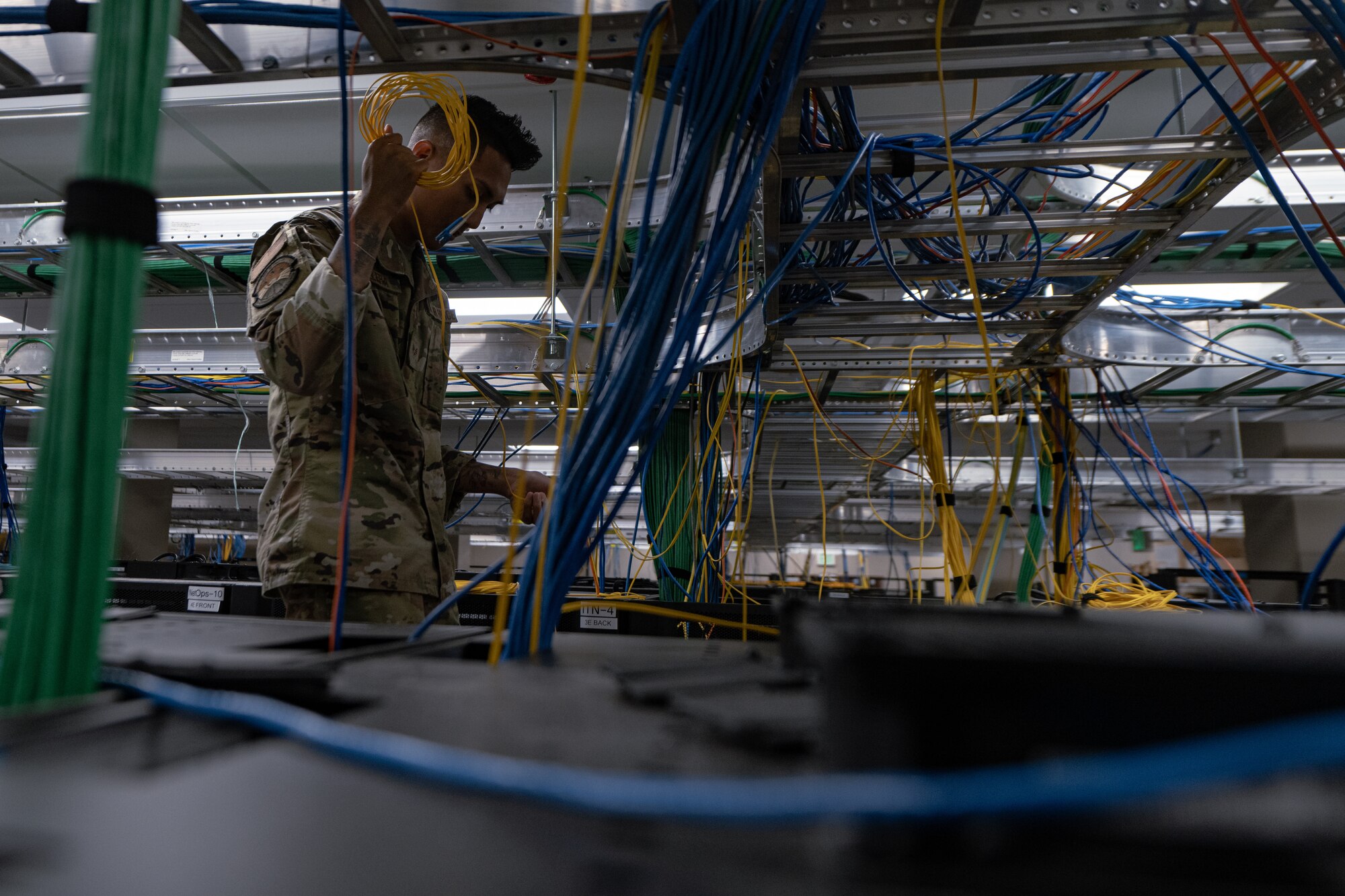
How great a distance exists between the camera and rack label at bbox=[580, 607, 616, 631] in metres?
1.65

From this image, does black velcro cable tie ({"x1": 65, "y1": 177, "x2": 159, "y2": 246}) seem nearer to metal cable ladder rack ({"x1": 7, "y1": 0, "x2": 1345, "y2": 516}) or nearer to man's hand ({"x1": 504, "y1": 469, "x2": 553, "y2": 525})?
metal cable ladder rack ({"x1": 7, "y1": 0, "x2": 1345, "y2": 516})

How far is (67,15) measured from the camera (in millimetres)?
631

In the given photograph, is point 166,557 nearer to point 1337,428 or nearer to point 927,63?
point 927,63

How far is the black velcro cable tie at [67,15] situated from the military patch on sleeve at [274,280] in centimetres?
46

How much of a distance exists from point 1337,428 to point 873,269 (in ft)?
21.0

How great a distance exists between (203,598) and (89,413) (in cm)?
169

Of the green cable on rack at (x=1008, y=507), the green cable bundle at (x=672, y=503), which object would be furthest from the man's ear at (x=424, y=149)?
the green cable on rack at (x=1008, y=507)

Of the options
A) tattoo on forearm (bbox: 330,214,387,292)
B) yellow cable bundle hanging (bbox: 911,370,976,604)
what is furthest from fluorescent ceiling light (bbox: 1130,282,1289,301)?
tattoo on forearm (bbox: 330,214,387,292)

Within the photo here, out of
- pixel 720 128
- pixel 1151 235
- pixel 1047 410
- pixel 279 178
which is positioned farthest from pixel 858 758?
pixel 279 178

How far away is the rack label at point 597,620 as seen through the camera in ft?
5.43

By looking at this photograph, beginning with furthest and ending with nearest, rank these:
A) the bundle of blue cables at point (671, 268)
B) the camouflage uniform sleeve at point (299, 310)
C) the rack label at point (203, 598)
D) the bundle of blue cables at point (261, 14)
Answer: the rack label at point (203, 598)
the camouflage uniform sleeve at point (299, 310)
the bundle of blue cables at point (261, 14)
the bundle of blue cables at point (671, 268)

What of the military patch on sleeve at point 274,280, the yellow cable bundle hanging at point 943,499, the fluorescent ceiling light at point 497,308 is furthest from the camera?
the fluorescent ceiling light at point 497,308

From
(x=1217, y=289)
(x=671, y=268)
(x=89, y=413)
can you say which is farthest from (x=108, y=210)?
(x=1217, y=289)

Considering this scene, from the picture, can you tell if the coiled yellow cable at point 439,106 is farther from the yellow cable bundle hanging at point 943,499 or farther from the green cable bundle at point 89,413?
the yellow cable bundle hanging at point 943,499
